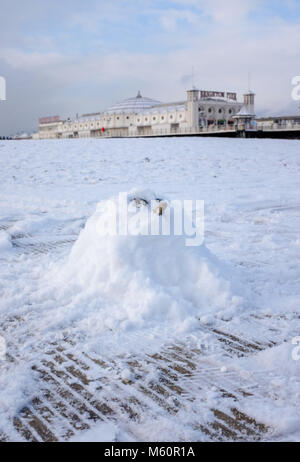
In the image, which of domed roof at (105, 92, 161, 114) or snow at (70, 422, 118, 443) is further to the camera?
domed roof at (105, 92, 161, 114)

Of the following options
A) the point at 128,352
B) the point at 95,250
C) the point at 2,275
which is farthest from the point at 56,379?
the point at 2,275

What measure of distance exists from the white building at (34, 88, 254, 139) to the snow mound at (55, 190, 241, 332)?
48.0 metres

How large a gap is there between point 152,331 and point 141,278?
1.98 ft

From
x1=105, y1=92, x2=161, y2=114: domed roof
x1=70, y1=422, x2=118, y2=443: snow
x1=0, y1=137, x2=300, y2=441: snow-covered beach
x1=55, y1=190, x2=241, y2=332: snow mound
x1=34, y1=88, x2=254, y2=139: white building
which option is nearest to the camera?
x1=70, y1=422, x2=118, y2=443: snow

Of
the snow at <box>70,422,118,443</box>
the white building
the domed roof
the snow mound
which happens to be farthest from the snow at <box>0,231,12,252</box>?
the domed roof

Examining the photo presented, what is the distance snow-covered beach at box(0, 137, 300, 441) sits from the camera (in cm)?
226

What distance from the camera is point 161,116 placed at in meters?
66.1

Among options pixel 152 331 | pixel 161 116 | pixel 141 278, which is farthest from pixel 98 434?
pixel 161 116

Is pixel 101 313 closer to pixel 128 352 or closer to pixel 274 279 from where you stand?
pixel 128 352

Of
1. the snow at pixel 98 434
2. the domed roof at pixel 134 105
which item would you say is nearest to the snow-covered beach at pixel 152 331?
the snow at pixel 98 434

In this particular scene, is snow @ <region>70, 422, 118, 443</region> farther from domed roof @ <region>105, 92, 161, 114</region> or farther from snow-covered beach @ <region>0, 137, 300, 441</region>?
domed roof @ <region>105, 92, 161, 114</region>

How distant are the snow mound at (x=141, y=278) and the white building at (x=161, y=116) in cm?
4802

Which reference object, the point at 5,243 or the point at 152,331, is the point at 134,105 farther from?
the point at 152,331

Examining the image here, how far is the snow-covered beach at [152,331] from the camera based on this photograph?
2.26 meters
